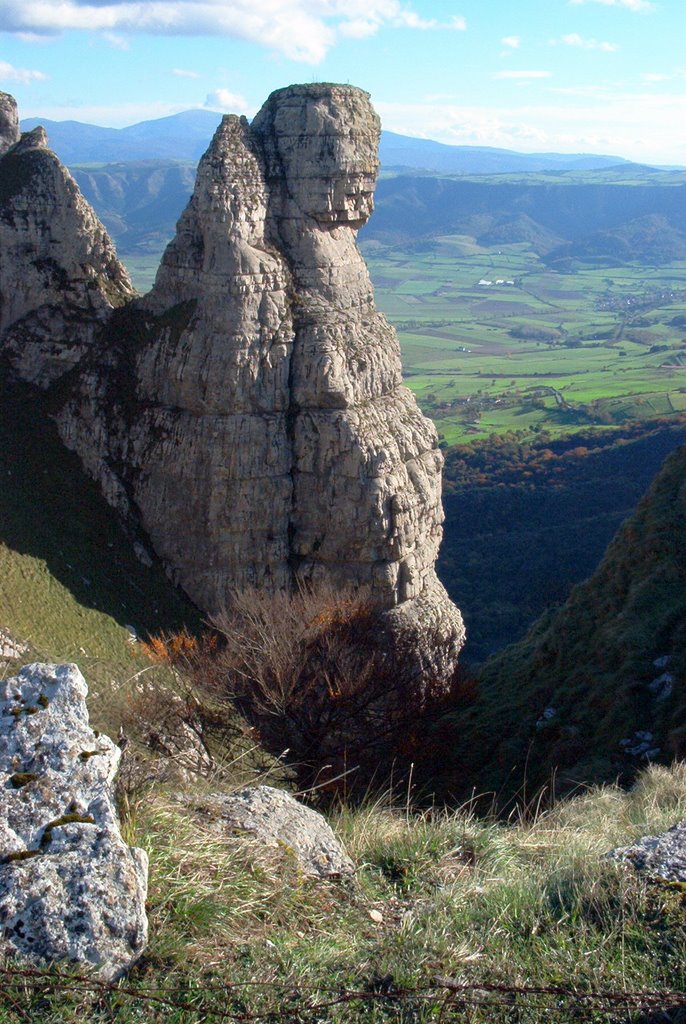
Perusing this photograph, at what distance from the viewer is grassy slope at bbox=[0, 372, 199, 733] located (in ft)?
73.5

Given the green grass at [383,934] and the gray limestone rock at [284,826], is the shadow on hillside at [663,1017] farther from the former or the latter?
the gray limestone rock at [284,826]

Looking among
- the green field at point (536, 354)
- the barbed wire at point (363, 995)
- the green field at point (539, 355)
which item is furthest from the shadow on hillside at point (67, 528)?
the green field at point (539, 355)

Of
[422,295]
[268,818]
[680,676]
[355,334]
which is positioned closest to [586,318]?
[422,295]

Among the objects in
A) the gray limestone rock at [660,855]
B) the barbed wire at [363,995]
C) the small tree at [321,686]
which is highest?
the barbed wire at [363,995]

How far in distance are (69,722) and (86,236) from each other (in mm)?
25623

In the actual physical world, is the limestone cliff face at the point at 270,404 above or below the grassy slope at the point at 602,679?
above

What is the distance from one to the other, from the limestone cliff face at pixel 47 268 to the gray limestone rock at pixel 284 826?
23.8 metres

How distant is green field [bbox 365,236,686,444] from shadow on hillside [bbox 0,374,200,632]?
53186 mm

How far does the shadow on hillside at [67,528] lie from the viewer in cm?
2469

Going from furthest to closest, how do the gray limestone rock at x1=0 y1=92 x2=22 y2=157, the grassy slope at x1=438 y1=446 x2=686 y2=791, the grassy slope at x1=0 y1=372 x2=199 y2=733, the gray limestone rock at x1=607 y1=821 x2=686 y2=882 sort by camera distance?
the gray limestone rock at x1=0 y1=92 x2=22 y2=157, the grassy slope at x1=0 y1=372 x2=199 y2=733, the grassy slope at x1=438 y1=446 x2=686 y2=791, the gray limestone rock at x1=607 y1=821 x2=686 y2=882

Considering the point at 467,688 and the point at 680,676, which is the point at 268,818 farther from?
the point at 467,688

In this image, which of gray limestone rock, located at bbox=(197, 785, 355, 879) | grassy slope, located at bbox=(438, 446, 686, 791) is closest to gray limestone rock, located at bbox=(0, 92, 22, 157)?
grassy slope, located at bbox=(438, 446, 686, 791)

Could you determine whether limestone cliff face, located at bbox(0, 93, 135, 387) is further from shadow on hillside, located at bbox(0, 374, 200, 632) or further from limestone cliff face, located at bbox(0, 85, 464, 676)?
limestone cliff face, located at bbox(0, 85, 464, 676)

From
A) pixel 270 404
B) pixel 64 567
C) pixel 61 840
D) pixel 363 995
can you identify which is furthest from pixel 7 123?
pixel 363 995
